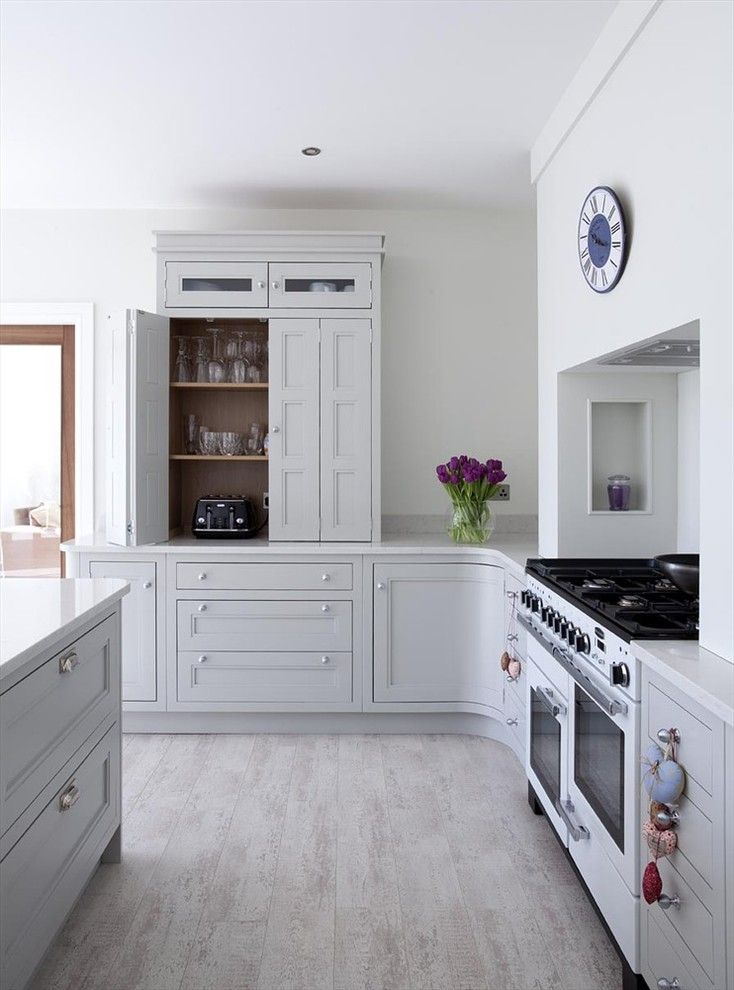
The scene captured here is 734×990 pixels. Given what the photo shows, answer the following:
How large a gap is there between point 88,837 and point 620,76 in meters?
2.70

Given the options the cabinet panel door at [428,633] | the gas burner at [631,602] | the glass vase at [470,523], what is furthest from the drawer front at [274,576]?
the gas burner at [631,602]

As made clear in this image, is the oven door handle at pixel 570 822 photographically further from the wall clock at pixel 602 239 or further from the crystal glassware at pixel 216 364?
the crystal glassware at pixel 216 364

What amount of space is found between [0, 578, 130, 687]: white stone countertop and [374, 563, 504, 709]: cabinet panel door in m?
1.47

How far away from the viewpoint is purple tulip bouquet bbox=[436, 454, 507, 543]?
12.5ft

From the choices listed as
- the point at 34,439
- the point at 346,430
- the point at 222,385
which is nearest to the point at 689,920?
the point at 346,430

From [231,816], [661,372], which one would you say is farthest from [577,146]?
[231,816]

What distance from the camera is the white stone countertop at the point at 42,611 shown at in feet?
5.48

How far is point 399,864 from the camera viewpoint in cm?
246

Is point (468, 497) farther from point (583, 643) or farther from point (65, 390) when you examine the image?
point (65, 390)

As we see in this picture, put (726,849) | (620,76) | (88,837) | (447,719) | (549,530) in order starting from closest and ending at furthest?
(726,849), (88,837), (620,76), (549,530), (447,719)

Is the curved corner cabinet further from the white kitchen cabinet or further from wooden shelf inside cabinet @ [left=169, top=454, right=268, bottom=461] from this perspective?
wooden shelf inside cabinet @ [left=169, top=454, right=268, bottom=461]

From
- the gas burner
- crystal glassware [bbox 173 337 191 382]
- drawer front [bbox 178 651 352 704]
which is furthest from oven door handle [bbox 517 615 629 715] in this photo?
crystal glassware [bbox 173 337 191 382]

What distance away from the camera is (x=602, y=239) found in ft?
8.21

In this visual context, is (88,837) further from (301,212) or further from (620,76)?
Result: (301,212)
